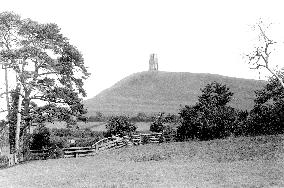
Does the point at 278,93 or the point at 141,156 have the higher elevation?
the point at 278,93

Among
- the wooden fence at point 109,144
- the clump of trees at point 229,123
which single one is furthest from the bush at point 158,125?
the clump of trees at point 229,123

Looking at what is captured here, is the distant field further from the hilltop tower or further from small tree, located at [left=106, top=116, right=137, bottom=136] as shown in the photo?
the hilltop tower

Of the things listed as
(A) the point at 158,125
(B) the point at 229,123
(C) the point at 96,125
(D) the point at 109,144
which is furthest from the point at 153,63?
(D) the point at 109,144

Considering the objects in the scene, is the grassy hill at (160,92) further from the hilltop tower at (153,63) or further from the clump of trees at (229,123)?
the clump of trees at (229,123)

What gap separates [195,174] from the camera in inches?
779

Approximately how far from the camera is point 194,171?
21.0m

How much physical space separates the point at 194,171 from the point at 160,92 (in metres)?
99.5

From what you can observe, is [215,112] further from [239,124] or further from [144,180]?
[144,180]

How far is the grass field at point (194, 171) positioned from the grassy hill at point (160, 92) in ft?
230

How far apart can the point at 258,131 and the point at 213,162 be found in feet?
57.1

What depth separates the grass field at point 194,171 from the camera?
57.1 ft

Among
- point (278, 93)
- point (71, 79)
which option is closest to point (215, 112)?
point (278, 93)

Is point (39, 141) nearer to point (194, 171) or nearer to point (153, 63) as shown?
point (194, 171)

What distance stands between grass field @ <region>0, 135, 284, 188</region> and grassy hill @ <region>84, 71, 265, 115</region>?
70.0m
